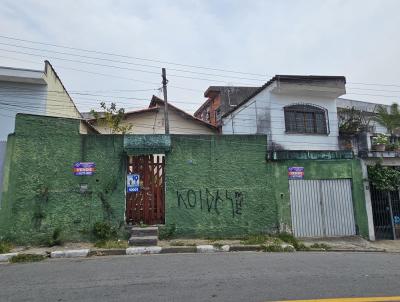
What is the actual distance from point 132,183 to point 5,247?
390 cm

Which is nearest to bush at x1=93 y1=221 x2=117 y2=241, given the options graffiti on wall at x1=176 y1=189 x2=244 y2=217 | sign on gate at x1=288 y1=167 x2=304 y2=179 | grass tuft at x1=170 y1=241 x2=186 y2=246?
grass tuft at x1=170 y1=241 x2=186 y2=246

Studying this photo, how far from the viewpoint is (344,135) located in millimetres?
17453

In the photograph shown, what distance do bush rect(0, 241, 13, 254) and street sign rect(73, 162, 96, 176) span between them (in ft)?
8.84

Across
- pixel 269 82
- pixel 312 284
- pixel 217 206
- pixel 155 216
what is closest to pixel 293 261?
pixel 312 284

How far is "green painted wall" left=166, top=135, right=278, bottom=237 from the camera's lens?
429 inches

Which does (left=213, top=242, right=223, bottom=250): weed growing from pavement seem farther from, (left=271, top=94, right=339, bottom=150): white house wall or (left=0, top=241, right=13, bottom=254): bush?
(left=271, top=94, right=339, bottom=150): white house wall

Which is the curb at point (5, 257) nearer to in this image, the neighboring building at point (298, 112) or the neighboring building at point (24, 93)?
the neighboring building at point (24, 93)

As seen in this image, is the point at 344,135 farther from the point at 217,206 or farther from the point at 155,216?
the point at 155,216

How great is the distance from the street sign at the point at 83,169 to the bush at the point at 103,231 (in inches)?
63.7

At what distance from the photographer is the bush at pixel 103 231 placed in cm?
1024

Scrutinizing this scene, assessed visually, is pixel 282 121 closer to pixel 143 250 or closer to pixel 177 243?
pixel 177 243

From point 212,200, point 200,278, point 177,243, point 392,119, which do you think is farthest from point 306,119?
point 200,278

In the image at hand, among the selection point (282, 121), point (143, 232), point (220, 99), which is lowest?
point (143, 232)

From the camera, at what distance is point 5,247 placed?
A: 363 inches
